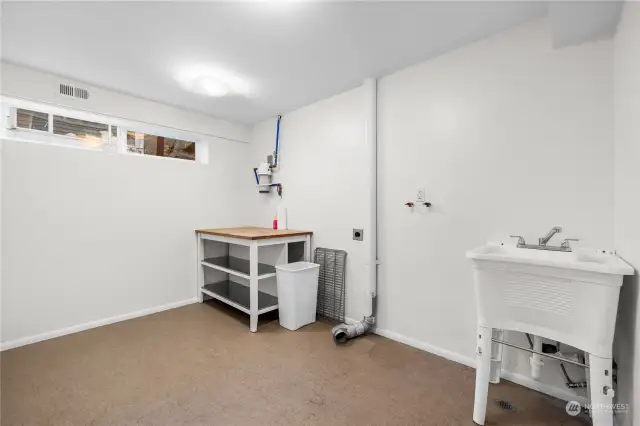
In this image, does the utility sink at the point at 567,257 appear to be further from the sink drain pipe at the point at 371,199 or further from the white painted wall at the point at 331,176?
the white painted wall at the point at 331,176

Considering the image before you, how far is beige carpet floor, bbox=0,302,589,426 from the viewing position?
5.10 feet

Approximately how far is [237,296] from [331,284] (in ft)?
3.58

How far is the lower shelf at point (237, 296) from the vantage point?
2.84m

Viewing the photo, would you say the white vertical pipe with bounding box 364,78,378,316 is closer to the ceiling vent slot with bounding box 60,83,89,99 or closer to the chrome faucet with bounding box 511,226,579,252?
the chrome faucet with bounding box 511,226,579,252

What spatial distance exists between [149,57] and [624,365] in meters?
3.44

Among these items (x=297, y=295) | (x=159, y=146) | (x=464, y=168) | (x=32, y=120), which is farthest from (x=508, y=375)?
(x=32, y=120)

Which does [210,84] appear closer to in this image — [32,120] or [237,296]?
[32,120]

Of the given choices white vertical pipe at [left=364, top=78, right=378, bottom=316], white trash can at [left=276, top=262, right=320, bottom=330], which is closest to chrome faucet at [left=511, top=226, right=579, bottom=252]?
white vertical pipe at [left=364, top=78, right=378, bottom=316]

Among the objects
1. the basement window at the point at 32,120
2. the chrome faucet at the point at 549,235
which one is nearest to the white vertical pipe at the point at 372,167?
the chrome faucet at the point at 549,235

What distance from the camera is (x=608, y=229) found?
5.07ft

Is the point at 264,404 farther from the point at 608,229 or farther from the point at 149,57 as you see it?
the point at 149,57

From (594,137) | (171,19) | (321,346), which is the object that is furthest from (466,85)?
(321,346)

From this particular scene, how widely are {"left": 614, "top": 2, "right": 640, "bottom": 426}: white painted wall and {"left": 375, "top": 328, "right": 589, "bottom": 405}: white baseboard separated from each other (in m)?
0.30

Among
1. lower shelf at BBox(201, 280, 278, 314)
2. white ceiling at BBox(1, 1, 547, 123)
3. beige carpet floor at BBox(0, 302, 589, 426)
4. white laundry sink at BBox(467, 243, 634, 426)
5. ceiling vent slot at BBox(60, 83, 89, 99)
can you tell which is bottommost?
beige carpet floor at BBox(0, 302, 589, 426)
